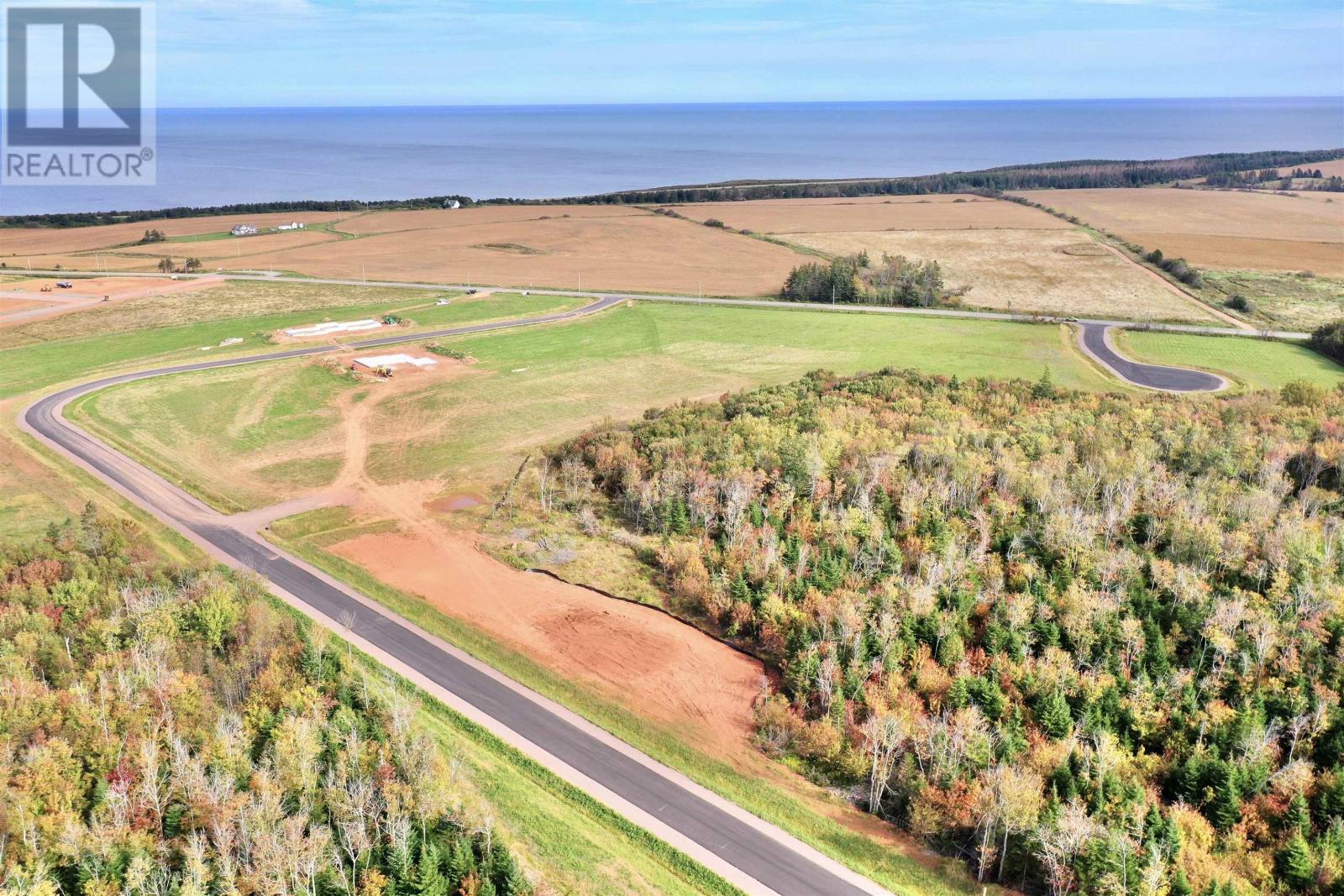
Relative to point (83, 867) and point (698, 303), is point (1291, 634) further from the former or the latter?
point (698, 303)

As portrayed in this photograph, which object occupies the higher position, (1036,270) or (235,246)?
(1036,270)

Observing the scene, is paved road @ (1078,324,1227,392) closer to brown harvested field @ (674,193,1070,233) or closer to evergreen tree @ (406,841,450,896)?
evergreen tree @ (406,841,450,896)

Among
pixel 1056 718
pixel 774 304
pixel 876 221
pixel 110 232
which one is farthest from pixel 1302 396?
pixel 110 232

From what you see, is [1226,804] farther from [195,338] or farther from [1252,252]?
[1252,252]

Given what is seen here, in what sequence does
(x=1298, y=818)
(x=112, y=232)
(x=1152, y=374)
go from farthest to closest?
(x=112, y=232), (x=1152, y=374), (x=1298, y=818)

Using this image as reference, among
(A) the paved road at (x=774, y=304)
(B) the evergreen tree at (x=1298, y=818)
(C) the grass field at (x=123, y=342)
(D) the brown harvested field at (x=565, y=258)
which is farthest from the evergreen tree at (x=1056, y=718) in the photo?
(D) the brown harvested field at (x=565, y=258)

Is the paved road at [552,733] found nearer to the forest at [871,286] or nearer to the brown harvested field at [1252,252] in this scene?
the forest at [871,286]
